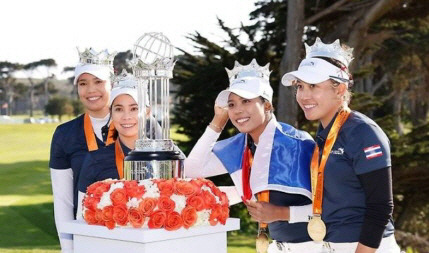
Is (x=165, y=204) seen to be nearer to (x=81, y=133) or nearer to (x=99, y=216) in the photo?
(x=99, y=216)

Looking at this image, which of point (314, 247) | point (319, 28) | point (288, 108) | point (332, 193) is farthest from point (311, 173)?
point (319, 28)

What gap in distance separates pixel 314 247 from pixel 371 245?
404 mm

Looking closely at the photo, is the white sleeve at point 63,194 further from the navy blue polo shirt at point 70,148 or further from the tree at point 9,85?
the tree at point 9,85

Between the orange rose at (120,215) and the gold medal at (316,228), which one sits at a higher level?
the orange rose at (120,215)

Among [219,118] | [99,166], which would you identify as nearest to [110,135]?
[99,166]

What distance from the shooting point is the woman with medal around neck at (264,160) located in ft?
12.5

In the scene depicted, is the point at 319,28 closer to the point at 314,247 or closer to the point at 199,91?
the point at 199,91

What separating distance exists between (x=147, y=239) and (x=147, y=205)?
16 cm

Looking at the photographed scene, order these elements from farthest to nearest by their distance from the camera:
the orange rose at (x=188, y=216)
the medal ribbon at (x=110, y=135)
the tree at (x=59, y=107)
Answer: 1. the tree at (x=59, y=107)
2. the medal ribbon at (x=110, y=135)
3. the orange rose at (x=188, y=216)

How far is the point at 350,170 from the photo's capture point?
348 cm

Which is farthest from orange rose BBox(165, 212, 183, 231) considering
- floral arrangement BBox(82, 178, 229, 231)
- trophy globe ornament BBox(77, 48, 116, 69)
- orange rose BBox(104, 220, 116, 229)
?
trophy globe ornament BBox(77, 48, 116, 69)

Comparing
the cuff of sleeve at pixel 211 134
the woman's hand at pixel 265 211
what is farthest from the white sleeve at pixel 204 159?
the woman's hand at pixel 265 211

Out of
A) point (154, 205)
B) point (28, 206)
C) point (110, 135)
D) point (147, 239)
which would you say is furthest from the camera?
point (28, 206)

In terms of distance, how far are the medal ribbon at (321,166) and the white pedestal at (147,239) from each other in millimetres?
393
